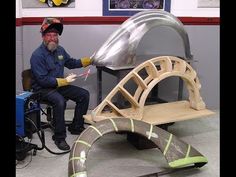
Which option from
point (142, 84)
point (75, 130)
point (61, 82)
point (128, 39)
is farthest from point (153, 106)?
point (61, 82)

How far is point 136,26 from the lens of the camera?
2.97 m

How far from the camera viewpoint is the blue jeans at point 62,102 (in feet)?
9.02

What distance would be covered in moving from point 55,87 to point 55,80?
0.32ft

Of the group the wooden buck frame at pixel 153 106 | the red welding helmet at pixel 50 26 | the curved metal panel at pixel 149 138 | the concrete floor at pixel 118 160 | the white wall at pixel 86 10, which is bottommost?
the concrete floor at pixel 118 160

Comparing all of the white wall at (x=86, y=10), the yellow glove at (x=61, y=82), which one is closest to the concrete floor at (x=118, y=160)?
the yellow glove at (x=61, y=82)

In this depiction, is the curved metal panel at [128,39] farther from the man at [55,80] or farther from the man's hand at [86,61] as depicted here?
the man at [55,80]

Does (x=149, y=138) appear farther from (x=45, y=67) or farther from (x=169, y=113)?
(x=45, y=67)

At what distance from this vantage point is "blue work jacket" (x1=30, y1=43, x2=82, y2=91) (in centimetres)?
280

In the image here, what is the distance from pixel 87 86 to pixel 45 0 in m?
1.05

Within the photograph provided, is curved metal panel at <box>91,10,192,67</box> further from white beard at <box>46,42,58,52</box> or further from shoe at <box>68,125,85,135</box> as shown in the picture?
shoe at <box>68,125,85,135</box>

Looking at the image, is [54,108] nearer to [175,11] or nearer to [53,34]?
A: [53,34]

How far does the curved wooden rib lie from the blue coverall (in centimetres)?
33

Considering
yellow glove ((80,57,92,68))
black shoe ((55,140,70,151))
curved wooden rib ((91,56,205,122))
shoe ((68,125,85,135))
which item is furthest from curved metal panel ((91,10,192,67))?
black shoe ((55,140,70,151))

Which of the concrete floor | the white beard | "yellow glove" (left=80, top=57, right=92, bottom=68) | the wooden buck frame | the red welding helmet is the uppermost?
the red welding helmet
